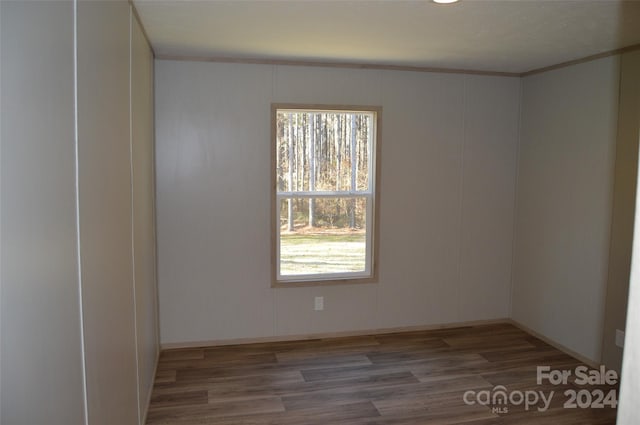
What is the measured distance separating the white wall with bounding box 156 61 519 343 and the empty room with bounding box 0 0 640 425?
0.7 inches

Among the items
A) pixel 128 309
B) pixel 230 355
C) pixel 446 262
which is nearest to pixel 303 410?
pixel 230 355

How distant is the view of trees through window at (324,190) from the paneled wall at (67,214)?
185cm

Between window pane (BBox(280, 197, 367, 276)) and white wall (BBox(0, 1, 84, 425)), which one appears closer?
white wall (BBox(0, 1, 84, 425))

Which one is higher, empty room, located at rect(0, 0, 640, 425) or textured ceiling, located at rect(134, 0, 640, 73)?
textured ceiling, located at rect(134, 0, 640, 73)

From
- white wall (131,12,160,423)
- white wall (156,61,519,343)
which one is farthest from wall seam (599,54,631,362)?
white wall (131,12,160,423)

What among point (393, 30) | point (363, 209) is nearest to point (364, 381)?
point (363, 209)

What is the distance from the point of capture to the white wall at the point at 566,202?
12.6 feet

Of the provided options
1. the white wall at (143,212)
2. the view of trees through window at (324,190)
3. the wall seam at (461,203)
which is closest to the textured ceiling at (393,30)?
the white wall at (143,212)

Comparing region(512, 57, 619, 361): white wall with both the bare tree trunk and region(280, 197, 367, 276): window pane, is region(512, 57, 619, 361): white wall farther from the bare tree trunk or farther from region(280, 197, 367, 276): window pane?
the bare tree trunk

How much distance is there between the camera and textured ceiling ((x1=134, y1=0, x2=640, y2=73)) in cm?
266

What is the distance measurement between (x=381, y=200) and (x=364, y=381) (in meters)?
1.61

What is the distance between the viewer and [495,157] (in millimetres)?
4715

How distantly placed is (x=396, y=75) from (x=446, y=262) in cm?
179

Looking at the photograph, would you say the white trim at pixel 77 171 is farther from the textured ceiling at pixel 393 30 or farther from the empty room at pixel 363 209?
the textured ceiling at pixel 393 30
